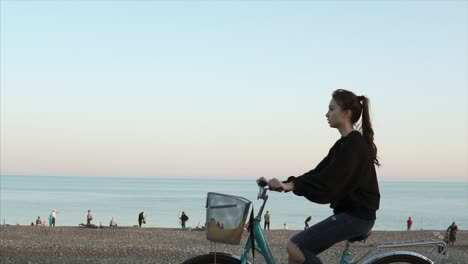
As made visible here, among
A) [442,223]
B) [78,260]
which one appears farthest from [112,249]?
[442,223]

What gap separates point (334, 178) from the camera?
13.8 feet

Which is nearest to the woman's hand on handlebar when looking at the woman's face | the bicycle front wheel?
the woman's face

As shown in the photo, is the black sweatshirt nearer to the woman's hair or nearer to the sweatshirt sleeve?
the sweatshirt sleeve

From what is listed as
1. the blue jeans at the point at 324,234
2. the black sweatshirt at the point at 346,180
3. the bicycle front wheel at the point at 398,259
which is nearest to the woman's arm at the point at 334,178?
the black sweatshirt at the point at 346,180

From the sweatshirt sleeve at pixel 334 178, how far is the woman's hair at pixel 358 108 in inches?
8.6

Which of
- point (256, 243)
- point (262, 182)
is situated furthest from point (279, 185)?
point (256, 243)

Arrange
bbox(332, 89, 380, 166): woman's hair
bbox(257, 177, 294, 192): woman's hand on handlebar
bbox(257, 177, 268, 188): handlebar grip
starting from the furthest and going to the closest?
1. bbox(332, 89, 380, 166): woman's hair
2. bbox(257, 177, 268, 188): handlebar grip
3. bbox(257, 177, 294, 192): woman's hand on handlebar

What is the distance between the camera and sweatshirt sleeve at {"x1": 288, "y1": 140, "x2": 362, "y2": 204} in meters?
4.20

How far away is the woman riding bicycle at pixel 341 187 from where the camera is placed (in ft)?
13.8

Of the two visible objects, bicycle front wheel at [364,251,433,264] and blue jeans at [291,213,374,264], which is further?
bicycle front wheel at [364,251,433,264]

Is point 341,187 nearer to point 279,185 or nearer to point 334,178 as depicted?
point 334,178

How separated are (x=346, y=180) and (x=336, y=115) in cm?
46

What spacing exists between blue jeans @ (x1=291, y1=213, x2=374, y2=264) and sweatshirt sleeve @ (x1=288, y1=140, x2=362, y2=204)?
0.51 feet

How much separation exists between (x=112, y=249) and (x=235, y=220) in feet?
53.5
